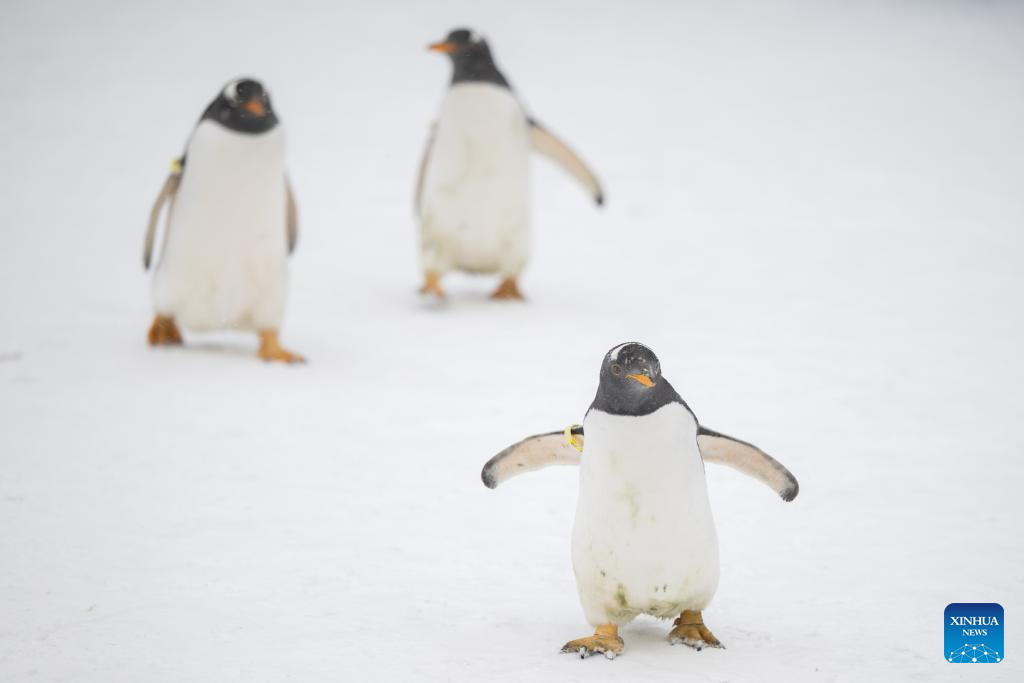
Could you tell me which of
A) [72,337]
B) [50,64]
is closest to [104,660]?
[72,337]

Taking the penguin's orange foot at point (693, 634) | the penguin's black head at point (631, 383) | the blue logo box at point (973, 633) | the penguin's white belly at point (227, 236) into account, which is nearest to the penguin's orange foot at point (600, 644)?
the penguin's orange foot at point (693, 634)

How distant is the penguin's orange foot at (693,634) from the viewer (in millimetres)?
2955

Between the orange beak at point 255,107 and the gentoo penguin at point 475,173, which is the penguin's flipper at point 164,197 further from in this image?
the gentoo penguin at point 475,173

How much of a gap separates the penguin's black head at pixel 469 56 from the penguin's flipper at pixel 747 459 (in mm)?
3591

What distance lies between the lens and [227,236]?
16.9ft

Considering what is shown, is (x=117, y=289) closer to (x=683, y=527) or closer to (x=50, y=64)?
(x=683, y=527)

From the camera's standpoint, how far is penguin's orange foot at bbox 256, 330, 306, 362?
5422mm

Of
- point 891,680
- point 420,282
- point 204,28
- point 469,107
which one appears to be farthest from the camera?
point 204,28

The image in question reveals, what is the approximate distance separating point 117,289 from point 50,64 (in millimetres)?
6195

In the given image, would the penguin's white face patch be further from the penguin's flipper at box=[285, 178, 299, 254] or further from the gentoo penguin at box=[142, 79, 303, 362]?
the penguin's flipper at box=[285, 178, 299, 254]

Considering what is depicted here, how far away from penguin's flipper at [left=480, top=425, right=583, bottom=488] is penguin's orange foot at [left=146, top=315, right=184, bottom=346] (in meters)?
2.85

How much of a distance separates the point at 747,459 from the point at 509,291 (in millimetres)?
3767

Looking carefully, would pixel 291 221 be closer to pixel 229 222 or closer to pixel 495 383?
pixel 229 222

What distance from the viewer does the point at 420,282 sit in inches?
289
